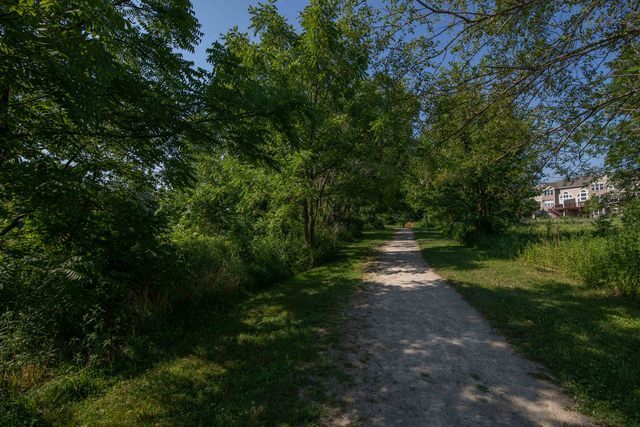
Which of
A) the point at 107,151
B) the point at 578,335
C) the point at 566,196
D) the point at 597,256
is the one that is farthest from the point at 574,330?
the point at 566,196

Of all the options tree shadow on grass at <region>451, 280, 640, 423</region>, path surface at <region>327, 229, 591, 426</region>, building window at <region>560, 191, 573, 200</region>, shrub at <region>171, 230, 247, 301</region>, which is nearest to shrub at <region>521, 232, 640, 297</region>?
tree shadow on grass at <region>451, 280, 640, 423</region>

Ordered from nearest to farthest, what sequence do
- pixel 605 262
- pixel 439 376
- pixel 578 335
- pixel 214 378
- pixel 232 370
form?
pixel 439 376 → pixel 214 378 → pixel 232 370 → pixel 578 335 → pixel 605 262

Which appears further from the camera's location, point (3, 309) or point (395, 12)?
point (395, 12)

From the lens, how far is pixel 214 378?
12.9ft

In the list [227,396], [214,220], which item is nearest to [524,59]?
[227,396]

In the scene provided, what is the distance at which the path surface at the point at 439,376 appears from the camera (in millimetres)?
3041

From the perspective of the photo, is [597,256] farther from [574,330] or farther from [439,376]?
[439,376]

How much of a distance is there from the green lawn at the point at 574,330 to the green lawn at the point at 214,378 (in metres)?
2.93

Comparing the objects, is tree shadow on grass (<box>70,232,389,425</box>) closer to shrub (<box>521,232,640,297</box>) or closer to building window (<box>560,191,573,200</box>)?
shrub (<box>521,232,640,297</box>)

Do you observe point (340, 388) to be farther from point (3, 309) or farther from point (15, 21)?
point (3, 309)

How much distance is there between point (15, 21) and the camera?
2029mm

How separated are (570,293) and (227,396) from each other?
25.8 ft

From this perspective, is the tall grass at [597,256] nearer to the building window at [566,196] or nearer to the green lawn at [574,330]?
the green lawn at [574,330]

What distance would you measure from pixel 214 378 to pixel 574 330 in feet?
18.7
